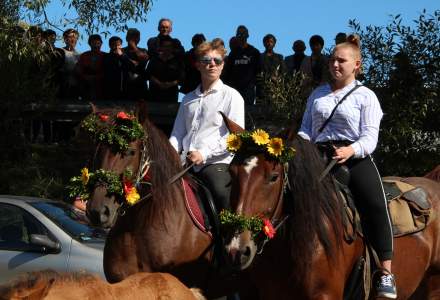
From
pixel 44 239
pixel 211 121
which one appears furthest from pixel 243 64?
pixel 211 121

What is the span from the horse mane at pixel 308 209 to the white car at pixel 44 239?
15.7 ft

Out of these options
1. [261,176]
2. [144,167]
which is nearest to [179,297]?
[261,176]

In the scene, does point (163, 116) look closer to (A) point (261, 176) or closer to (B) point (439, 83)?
(B) point (439, 83)

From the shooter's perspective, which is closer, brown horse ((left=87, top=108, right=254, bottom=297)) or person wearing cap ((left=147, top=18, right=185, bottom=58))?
brown horse ((left=87, top=108, right=254, bottom=297))

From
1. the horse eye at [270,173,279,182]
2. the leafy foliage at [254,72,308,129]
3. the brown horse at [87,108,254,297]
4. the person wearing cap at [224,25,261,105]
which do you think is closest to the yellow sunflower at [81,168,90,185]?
the brown horse at [87,108,254,297]

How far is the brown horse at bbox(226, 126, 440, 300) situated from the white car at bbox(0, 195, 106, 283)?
4.68 meters

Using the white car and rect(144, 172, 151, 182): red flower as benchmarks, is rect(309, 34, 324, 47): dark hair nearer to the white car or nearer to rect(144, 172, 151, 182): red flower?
the white car

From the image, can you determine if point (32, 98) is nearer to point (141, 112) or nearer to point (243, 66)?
point (243, 66)

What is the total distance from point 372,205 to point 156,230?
1684mm

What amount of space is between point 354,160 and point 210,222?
4.27 ft

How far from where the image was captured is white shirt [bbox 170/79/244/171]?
A: 775cm

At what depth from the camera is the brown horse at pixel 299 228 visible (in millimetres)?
6363

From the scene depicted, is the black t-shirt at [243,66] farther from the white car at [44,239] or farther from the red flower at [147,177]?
the red flower at [147,177]

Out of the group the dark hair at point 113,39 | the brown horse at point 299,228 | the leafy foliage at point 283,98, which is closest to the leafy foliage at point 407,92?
the leafy foliage at point 283,98
